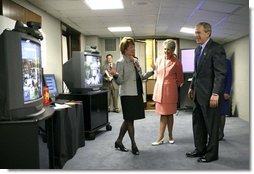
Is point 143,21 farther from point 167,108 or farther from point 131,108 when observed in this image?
point 131,108

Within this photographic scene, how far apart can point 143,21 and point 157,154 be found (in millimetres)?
2643

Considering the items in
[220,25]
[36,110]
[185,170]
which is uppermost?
[220,25]

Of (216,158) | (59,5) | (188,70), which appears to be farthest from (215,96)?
(188,70)

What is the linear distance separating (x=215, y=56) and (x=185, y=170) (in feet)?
3.35

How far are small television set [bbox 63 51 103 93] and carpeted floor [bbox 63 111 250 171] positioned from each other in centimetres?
69

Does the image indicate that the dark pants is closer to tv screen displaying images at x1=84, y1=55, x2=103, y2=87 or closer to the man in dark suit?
the man in dark suit

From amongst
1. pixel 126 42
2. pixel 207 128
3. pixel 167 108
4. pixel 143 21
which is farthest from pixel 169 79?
pixel 143 21

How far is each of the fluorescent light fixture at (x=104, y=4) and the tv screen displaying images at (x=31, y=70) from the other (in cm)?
156

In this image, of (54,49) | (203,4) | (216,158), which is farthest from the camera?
(54,49)

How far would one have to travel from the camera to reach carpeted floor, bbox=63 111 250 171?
7.95 ft

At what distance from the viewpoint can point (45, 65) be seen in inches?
151

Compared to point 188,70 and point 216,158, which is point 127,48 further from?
point 188,70

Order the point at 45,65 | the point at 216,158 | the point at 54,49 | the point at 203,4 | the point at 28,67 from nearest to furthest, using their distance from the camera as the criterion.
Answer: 1. the point at 28,67
2. the point at 216,158
3. the point at 203,4
4. the point at 45,65
5. the point at 54,49

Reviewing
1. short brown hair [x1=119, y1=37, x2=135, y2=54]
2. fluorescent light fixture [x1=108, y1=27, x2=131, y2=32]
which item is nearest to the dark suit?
short brown hair [x1=119, y1=37, x2=135, y2=54]
